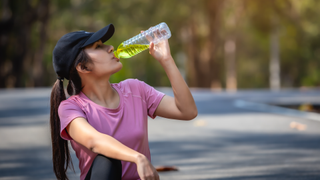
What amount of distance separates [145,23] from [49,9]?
25.9 ft

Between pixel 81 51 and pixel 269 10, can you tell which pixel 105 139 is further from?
pixel 269 10

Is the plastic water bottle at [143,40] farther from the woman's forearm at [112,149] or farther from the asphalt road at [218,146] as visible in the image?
the asphalt road at [218,146]

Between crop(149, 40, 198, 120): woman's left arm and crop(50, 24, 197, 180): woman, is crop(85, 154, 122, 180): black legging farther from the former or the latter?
crop(149, 40, 198, 120): woman's left arm

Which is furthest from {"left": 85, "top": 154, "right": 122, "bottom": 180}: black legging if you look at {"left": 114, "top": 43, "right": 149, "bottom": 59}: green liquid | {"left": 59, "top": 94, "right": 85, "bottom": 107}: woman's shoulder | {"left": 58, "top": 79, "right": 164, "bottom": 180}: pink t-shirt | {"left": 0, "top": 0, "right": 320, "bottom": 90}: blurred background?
{"left": 0, "top": 0, "right": 320, "bottom": 90}: blurred background

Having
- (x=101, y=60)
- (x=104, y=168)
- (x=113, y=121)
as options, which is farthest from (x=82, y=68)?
(x=104, y=168)

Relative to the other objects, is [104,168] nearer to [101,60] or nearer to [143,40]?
[101,60]

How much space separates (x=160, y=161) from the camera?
7012mm

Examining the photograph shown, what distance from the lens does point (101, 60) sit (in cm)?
332

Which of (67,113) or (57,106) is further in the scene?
(57,106)

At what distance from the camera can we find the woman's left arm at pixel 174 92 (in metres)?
3.41

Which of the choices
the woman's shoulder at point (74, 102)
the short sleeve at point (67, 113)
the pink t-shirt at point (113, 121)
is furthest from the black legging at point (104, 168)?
the woman's shoulder at point (74, 102)

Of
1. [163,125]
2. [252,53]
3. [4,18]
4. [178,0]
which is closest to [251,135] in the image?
[163,125]

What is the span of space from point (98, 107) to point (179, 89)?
57 cm

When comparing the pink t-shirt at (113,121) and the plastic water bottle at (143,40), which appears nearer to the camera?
the pink t-shirt at (113,121)
